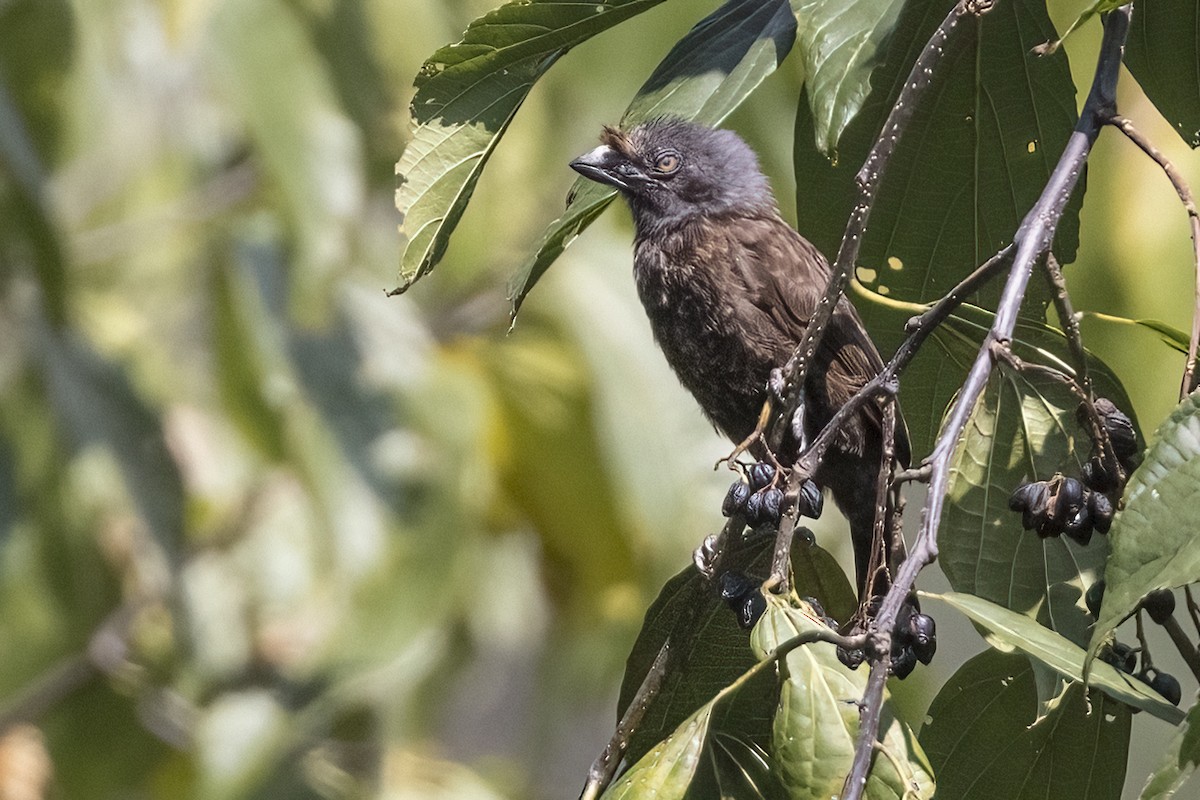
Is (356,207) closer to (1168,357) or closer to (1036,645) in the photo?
(1168,357)

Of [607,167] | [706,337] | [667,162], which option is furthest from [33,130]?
[706,337]

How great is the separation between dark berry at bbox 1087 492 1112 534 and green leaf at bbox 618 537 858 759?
391 mm

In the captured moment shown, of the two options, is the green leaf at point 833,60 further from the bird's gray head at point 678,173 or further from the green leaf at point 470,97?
the bird's gray head at point 678,173

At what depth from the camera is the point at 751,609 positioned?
6.12 ft

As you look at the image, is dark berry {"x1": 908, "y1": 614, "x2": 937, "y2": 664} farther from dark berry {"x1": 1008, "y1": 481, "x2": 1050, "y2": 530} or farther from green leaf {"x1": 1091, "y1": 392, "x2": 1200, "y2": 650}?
green leaf {"x1": 1091, "y1": 392, "x2": 1200, "y2": 650}

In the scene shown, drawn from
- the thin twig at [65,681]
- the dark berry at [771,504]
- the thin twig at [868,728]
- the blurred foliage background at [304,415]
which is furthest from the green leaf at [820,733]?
the thin twig at [65,681]

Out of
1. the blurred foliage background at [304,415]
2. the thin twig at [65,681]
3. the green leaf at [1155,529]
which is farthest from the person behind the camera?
the thin twig at [65,681]

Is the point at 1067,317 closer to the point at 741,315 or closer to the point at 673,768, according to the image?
the point at 673,768

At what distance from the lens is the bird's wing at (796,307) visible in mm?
2895

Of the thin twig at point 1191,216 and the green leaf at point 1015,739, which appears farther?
the green leaf at point 1015,739

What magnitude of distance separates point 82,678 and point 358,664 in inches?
49.6

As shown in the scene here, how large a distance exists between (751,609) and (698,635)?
0.39 feet

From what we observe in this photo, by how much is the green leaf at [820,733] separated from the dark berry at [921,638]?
32cm

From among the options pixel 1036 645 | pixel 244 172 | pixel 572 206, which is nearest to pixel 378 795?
pixel 244 172
